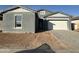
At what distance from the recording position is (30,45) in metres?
2.59

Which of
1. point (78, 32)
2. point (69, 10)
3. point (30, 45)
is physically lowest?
point (30, 45)

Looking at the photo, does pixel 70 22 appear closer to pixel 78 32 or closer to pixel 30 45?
pixel 78 32

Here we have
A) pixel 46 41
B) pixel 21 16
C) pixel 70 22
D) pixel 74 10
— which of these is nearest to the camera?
pixel 74 10

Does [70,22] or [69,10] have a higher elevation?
[69,10]
